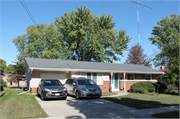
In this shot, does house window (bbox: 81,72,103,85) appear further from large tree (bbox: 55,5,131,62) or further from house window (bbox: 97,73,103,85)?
large tree (bbox: 55,5,131,62)

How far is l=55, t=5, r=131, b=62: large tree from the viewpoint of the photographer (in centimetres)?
3167

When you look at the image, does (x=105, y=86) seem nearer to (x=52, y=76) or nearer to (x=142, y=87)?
(x=142, y=87)

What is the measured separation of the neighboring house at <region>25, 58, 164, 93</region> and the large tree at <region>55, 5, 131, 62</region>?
→ 1135 cm

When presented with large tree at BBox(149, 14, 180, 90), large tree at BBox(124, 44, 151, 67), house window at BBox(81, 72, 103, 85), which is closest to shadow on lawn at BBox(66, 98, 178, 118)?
house window at BBox(81, 72, 103, 85)

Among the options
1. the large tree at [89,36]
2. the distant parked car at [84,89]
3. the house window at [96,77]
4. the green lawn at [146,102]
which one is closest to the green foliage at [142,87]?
the house window at [96,77]

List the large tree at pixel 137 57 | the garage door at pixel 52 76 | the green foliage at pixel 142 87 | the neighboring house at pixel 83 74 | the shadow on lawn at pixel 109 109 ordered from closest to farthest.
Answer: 1. the shadow on lawn at pixel 109 109
2. the neighboring house at pixel 83 74
3. the garage door at pixel 52 76
4. the green foliage at pixel 142 87
5. the large tree at pixel 137 57

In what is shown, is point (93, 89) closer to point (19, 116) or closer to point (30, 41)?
point (19, 116)

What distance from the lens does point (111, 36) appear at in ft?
111

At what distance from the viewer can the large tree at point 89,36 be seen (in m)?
31.7

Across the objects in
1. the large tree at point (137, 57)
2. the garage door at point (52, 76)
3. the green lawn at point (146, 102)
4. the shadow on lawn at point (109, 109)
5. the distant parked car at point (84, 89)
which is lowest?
the green lawn at point (146, 102)

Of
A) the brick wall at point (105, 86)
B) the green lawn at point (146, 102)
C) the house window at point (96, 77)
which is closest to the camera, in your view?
the green lawn at point (146, 102)

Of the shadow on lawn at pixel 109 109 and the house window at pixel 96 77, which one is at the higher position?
the house window at pixel 96 77

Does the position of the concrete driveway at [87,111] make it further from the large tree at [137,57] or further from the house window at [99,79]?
the large tree at [137,57]

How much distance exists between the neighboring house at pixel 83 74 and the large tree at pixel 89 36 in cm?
1135
